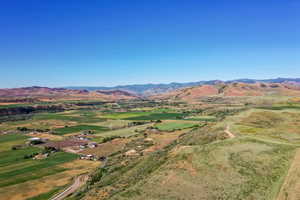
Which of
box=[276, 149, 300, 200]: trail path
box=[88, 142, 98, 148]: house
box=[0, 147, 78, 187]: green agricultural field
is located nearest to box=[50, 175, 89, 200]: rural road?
box=[0, 147, 78, 187]: green agricultural field

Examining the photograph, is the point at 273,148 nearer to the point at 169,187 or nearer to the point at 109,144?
the point at 169,187

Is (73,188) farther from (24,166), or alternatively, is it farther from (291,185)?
(291,185)

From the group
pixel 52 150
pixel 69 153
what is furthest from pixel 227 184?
pixel 52 150

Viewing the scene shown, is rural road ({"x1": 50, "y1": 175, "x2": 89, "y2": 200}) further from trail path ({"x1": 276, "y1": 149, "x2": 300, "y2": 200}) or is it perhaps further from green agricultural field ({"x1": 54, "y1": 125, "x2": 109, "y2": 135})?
green agricultural field ({"x1": 54, "y1": 125, "x2": 109, "y2": 135})

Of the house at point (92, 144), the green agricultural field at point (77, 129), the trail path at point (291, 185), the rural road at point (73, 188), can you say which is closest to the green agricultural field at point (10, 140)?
the green agricultural field at point (77, 129)

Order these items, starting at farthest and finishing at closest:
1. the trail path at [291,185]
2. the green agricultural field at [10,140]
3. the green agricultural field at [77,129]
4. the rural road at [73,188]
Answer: the green agricultural field at [77,129] < the green agricultural field at [10,140] < the rural road at [73,188] < the trail path at [291,185]

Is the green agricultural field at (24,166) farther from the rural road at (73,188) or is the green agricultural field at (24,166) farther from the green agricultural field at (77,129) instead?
the green agricultural field at (77,129)

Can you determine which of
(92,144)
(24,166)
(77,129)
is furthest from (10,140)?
(24,166)

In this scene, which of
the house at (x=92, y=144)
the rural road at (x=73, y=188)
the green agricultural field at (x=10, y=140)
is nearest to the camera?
the rural road at (x=73, y=188)
